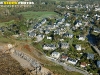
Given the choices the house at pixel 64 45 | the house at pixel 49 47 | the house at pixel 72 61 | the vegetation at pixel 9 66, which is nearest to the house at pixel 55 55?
the house at pixel 72 61

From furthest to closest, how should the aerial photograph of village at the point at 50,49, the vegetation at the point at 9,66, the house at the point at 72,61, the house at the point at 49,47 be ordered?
the house at the point at 49,47, the house at the point at 72,61, the aerial photograph of village at the point at 50,49, the vegetation at the point at 9,66

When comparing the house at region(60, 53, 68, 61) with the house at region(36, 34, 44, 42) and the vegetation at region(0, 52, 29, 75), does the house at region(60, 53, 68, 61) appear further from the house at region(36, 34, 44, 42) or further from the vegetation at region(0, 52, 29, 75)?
the house at region(36, 34, 44, 42)

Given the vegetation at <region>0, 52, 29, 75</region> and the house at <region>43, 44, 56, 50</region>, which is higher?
the house at <region>43, 44, 56, 50</region>

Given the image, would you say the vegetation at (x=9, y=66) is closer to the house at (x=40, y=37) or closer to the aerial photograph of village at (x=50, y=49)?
the aerial photograph of village at (x=50, y=49)

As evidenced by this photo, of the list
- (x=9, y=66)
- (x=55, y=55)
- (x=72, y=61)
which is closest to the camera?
(x=9, y=66)

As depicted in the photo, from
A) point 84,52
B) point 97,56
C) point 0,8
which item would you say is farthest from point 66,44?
point 0,8

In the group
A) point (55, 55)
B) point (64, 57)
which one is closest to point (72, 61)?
point (64, 57)

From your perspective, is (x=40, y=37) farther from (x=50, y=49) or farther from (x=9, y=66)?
(x=9, y=66)

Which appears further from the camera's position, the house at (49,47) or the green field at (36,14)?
the green field at (36,14)

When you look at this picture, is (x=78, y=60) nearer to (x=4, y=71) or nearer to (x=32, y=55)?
(x=32, y=55)

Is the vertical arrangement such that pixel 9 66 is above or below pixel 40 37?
below

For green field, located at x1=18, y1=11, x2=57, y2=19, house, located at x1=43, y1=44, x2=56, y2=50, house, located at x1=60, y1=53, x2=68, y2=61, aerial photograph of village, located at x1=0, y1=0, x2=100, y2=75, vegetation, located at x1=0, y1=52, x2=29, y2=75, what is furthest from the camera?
green field, located at x1=18, y1=11, x2=57, y2=19

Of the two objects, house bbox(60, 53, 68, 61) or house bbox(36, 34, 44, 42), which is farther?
house bbox(36, 34, 44, 42)

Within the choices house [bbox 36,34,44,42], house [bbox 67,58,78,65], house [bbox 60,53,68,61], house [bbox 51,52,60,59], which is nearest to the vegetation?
house [bbox 51,52,60,59]
